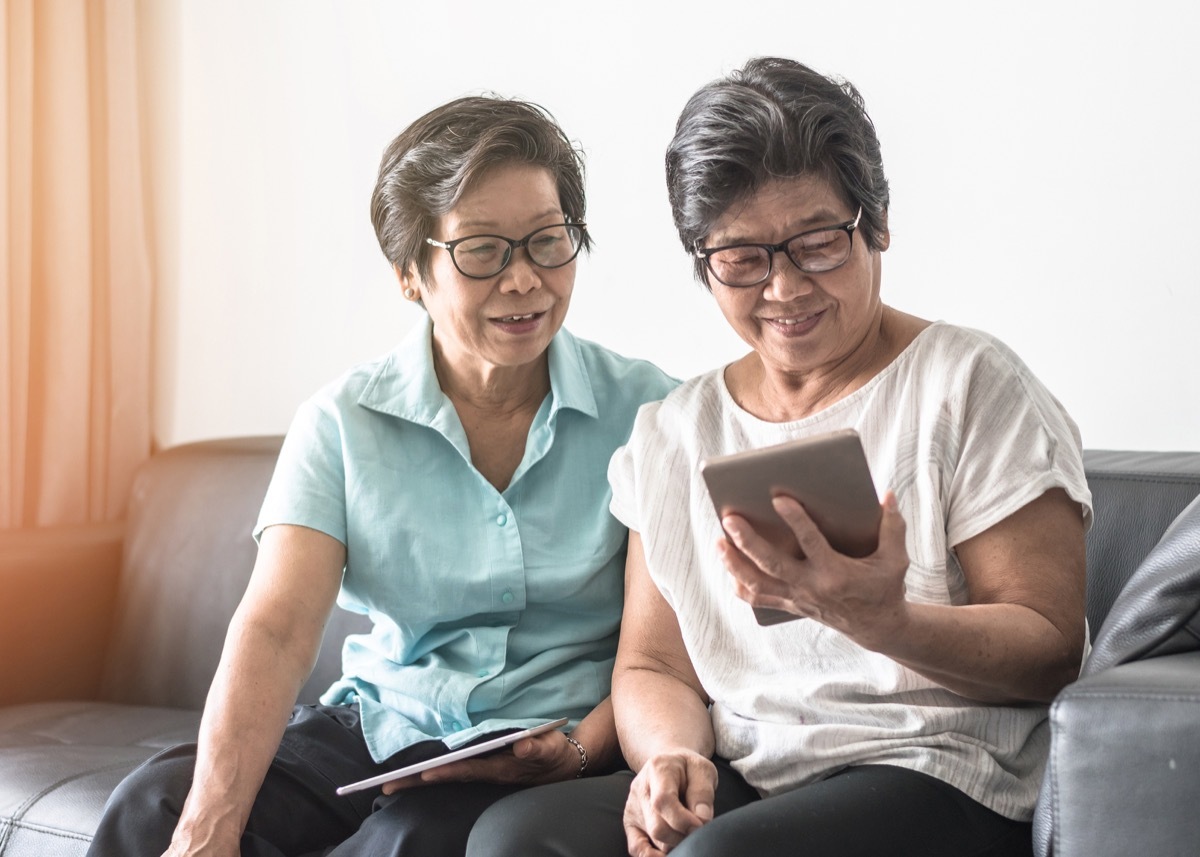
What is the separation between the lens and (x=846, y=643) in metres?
1.33

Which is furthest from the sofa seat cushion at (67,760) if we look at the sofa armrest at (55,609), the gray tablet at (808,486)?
the gray tablet at (808,486)

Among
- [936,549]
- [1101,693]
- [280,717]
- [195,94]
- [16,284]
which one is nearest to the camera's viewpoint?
[1101,693]

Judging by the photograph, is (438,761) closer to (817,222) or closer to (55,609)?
(817,222)

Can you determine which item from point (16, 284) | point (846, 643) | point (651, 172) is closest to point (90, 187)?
point (16, 284)

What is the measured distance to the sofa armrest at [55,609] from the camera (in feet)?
7.70

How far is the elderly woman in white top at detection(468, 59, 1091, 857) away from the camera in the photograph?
1141 millimetres

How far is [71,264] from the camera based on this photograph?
110 inches

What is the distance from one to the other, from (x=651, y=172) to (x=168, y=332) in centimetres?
137

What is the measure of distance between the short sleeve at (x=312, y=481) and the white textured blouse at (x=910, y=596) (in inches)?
17.0

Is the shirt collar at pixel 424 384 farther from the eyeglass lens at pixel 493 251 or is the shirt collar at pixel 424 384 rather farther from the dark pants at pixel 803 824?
the dark pants at pixel 803 824

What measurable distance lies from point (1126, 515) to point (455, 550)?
0.84m

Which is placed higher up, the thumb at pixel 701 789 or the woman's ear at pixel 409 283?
the woman's ear at pixel 409 283

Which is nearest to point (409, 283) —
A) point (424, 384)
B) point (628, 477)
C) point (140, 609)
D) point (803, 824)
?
point (424, 384)

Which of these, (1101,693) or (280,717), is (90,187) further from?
(1101,693)
